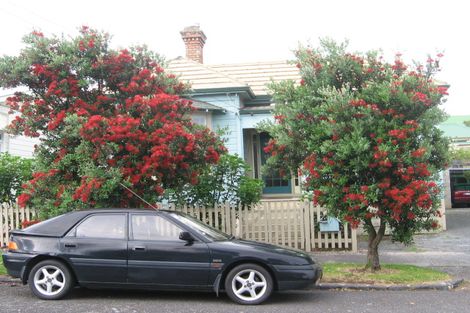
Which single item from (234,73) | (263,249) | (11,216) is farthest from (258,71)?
(263,249)

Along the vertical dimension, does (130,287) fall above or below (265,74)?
below

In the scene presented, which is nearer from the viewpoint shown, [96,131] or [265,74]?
[96,131]

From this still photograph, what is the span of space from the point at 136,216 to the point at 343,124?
348 centimetres

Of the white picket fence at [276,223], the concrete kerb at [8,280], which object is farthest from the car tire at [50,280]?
the white picket fence at [276,223]

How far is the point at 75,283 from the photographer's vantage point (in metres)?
6.81

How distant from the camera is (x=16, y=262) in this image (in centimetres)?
685

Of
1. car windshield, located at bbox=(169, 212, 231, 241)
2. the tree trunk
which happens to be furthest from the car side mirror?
the tree trunk

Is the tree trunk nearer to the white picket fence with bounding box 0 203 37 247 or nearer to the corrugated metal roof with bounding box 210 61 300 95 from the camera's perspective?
the white picket fence with bounding box 0 203 37 247

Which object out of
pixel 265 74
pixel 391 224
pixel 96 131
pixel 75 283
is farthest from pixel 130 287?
pixel 265 74

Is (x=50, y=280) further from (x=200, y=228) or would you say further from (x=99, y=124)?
(x=99, y=124)

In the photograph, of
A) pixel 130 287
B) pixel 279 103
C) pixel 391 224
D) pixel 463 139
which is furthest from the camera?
pixel 463 139

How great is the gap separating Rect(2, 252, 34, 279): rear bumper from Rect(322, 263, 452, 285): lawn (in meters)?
4.51

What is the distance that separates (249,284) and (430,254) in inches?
234

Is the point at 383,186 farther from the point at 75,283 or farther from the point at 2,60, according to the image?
the point at 2,60
